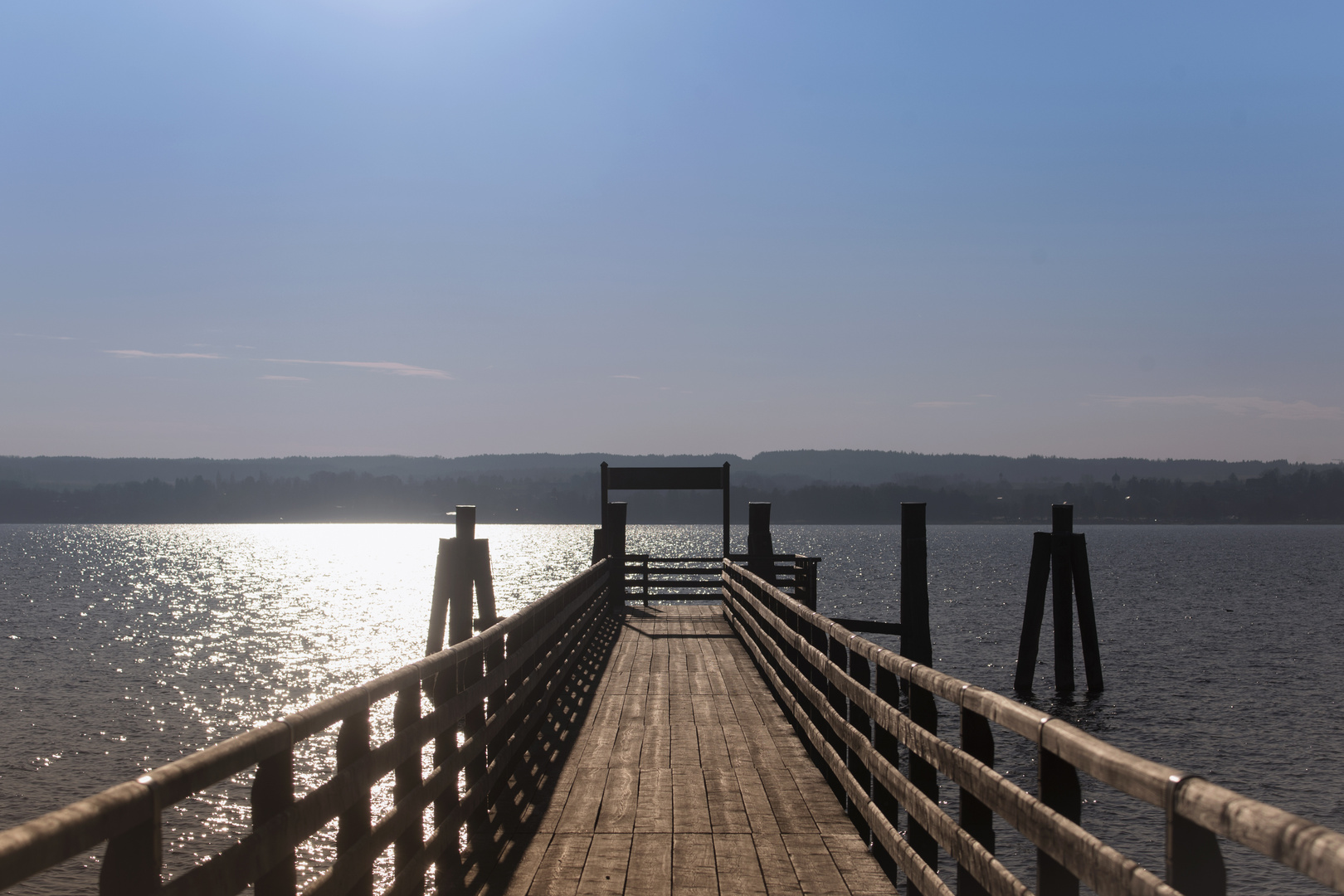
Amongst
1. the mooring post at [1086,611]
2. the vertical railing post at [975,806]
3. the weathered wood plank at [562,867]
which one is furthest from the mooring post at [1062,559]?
the vertical railing post at [975,806]

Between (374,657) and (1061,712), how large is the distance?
23.9 m

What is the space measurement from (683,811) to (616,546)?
49.5 feet

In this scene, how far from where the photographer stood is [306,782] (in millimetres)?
17766

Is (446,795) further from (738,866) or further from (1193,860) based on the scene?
(1193,860)

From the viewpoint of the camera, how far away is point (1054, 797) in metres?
3.03

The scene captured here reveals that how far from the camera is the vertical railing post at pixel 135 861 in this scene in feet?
7.38

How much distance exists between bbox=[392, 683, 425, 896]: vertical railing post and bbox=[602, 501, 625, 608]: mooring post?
53.5ft

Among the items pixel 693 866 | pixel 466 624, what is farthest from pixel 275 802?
pixel 466 624

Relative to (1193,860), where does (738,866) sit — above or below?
below

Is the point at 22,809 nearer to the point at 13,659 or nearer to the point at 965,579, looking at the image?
the point at 13,659

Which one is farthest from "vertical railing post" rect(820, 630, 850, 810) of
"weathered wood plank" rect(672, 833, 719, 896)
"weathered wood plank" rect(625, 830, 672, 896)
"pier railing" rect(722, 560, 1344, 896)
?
"weathered wood plank" rect(625, 830, 672, 896)

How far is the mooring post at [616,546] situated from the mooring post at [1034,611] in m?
8.24

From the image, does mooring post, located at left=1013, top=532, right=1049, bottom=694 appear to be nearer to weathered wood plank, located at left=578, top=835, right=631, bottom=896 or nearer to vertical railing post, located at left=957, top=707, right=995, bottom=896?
weathered wood plank, located at left=578, top=835, right=631, bottom=896

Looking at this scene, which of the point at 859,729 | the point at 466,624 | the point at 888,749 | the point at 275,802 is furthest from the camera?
the point at 466,624
